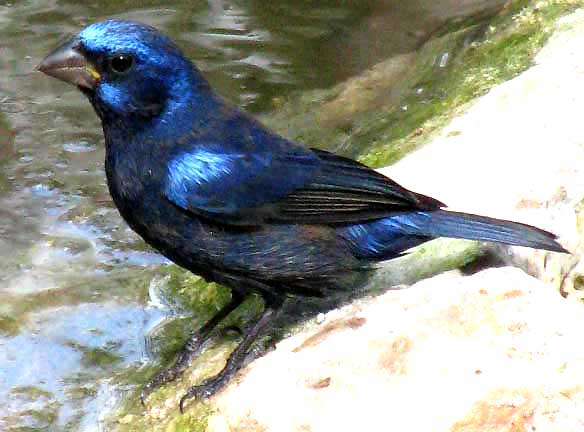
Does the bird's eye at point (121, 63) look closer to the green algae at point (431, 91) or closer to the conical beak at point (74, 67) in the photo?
the conical beak at point (74, 67)

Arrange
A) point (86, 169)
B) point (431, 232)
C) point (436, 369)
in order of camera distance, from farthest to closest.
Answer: point (86, 169) < point (431, 232) < point (436, 369)

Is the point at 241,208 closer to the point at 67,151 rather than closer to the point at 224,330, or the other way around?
the point at 224,330

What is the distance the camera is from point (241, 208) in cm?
446

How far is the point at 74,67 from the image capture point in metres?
4.45

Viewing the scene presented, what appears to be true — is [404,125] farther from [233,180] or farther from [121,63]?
[121,63]

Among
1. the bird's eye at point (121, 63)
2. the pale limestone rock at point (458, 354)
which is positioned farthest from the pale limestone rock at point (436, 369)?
the bird's eye at point (121, 63)

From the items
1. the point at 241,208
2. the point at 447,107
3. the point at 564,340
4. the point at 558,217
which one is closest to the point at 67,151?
the point at 447,107

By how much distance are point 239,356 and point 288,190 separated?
670 millimetres

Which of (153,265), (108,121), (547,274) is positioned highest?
(108,121)

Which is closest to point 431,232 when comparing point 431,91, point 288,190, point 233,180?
point 288,190

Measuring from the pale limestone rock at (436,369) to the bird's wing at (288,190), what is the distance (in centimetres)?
43

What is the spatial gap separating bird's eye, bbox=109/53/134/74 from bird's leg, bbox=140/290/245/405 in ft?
3.23

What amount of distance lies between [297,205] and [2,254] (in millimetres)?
2115

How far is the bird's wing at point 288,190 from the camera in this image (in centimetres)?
445
